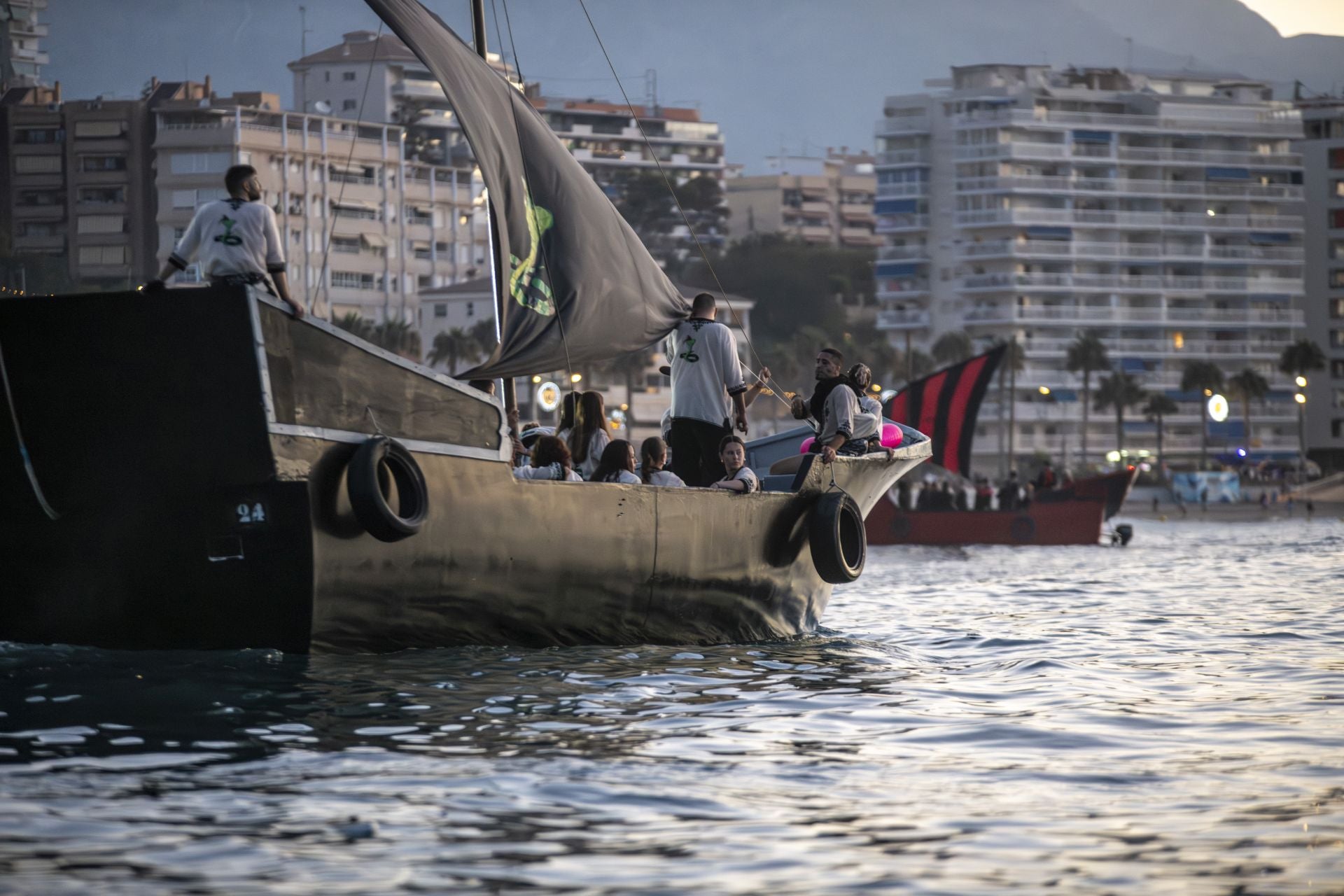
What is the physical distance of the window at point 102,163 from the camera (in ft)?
361

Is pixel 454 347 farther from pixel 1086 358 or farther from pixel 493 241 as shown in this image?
pixel 493 241

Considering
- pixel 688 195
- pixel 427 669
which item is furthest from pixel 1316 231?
pixel 427 669

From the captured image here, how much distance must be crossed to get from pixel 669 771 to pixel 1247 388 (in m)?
121

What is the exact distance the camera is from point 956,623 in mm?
19078

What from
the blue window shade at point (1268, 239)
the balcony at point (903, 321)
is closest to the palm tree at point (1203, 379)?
the blue window shade at point (1268, 239)

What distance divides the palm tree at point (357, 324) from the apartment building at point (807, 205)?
79.8 m

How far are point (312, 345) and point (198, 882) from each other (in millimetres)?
5096

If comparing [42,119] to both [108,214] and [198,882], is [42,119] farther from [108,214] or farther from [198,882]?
[198,882]

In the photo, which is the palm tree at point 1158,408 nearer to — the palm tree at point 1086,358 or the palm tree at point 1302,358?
the palm tree at point 1086,358

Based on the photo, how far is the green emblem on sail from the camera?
565 inches

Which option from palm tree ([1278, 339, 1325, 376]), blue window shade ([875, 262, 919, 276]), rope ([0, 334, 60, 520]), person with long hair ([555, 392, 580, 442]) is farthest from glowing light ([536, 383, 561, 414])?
blue window shade ([875, 262, 919, 276])

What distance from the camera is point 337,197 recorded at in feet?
393

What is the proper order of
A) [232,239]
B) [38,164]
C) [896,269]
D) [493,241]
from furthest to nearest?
[896,269] < [38,164] < [493,241] < [232,239]

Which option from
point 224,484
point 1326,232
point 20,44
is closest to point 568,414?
point 224,484
